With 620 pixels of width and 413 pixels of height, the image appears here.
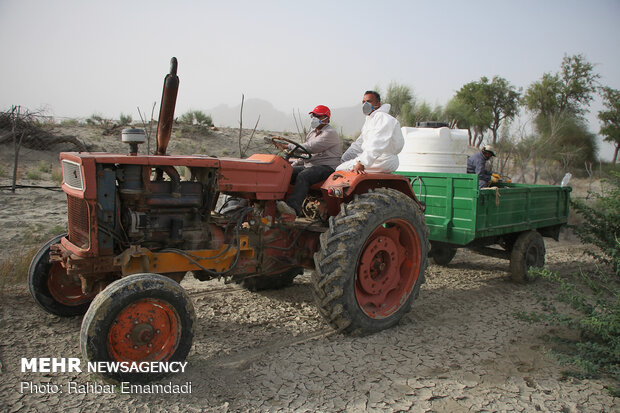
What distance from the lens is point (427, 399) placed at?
3193 mm


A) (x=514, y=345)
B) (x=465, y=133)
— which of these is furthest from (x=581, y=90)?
(x=514, y=345)

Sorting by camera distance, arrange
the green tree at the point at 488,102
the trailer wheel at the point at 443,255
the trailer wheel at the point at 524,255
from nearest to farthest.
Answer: the trailer wheel at the point at 524,255
the trailer wheel at the point at 443,255
the green tree at the point at 488,102

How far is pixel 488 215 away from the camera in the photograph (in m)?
5.77

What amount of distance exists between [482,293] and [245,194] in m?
3.34

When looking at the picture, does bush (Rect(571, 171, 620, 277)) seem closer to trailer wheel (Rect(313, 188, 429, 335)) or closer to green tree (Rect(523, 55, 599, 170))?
trailer wheel (Rect(313, 188, 429, 335))

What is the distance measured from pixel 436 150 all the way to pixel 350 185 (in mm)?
3009

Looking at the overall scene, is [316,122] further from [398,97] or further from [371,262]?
[398,97]

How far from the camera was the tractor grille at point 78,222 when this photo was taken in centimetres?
355

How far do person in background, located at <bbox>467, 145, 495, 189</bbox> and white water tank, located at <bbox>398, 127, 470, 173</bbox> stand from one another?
57 centimetres

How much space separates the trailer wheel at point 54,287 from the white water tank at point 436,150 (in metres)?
4.51

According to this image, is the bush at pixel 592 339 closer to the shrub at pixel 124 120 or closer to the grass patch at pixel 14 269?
the grass patch at pixel 14 269

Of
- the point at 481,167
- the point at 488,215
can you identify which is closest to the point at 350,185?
the point at 488,215

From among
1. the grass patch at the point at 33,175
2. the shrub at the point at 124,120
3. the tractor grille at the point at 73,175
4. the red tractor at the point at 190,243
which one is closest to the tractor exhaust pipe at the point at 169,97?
the red tractor at the point at 190,243

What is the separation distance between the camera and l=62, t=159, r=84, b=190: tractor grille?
345 cm
